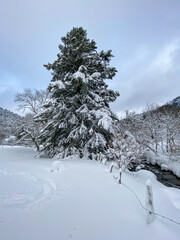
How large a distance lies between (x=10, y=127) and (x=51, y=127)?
241 inches

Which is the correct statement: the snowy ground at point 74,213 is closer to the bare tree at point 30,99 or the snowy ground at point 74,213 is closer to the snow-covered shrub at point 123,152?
the snow-covered shrub at point 123,152

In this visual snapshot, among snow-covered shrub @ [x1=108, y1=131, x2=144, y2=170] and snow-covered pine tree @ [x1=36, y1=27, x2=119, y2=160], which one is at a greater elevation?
→ snow-covered pine tree @ [x1=36, y1=27, x2=119, y2=160]

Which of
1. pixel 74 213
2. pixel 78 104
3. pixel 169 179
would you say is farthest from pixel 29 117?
pixel 169 179

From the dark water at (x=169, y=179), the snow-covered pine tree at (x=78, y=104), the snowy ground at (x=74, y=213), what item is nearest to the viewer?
the snowy ground at (x=74, y=213)

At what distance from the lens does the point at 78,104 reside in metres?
7.64

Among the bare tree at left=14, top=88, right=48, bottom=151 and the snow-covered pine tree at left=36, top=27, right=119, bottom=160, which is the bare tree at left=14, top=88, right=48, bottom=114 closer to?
the bare tree at left=14, top=88, right=48, bottom=151

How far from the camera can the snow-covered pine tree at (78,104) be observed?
21.1ft

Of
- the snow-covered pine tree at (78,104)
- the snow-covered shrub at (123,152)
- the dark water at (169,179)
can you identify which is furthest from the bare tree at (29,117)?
the dark water at (169,179)

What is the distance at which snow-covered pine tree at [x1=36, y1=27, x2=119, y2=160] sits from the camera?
6.43 m

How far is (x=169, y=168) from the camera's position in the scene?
9.88m

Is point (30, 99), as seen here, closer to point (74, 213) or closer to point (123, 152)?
point (123, 152)

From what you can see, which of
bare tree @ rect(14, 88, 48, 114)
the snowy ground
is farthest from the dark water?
bare tree @ rect(14, 88, 48, 114)

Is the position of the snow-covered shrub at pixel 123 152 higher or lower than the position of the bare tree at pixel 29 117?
lower

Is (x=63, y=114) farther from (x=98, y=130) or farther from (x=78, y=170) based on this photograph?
(x=78, y=170)
